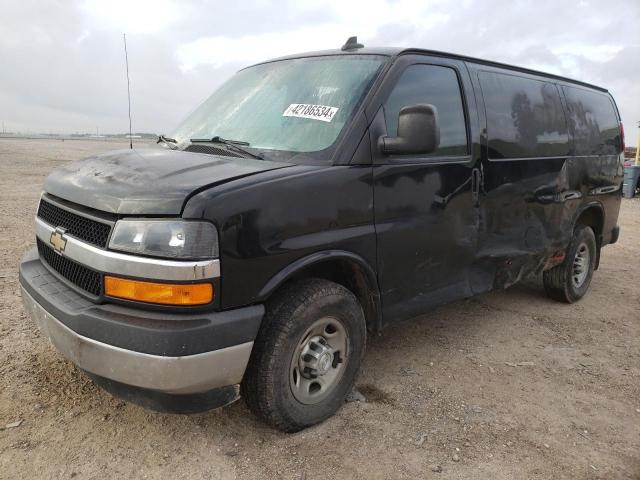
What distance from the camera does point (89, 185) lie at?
8.75 ft

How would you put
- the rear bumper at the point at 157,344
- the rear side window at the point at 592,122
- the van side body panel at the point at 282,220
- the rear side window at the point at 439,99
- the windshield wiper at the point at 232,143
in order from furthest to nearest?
the rear side window at the point at 592,122, the rear side window at the point at 439,99, the windshield wiper at the point at 232,143, the van side body panel at the point at 282,220, the rear bumper at the point at 157,344

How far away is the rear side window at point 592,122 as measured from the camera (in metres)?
5.00

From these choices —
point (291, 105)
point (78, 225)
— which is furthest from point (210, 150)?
point (78, 225)

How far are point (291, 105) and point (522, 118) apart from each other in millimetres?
2051

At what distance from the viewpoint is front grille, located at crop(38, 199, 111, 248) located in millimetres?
2486

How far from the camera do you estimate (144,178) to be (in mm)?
2557

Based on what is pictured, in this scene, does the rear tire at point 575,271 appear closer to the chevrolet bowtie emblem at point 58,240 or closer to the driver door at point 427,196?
the driver door at point 427,196

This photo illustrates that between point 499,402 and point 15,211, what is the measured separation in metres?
8.43

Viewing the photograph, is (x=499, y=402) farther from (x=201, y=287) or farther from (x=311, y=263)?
(x=201, y=287)

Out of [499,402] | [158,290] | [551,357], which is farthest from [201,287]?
[551,357]

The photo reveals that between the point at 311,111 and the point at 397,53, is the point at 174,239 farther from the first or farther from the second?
the point at 397,53

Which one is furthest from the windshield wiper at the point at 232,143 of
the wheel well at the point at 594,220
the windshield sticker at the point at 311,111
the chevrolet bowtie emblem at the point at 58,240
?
the wheel well at the point at 594,220

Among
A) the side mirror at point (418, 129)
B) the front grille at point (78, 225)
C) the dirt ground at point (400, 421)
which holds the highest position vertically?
the side mirror at point (418, 129)

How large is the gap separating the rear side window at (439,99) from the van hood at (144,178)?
34.1 inches
